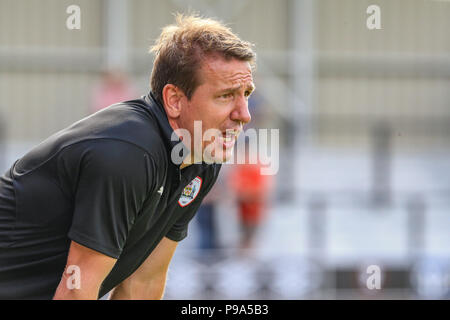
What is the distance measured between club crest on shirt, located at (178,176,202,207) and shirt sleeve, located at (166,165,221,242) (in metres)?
0.06

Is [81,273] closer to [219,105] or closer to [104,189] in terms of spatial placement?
[104,189]


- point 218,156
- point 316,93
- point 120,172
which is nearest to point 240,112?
point 218,156

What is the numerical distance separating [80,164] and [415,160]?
1030 centimetres

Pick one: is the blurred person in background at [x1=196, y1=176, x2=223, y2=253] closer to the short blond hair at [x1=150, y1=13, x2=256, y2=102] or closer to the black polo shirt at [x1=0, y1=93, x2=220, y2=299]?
the black polo shirt at [x1=0, y1=93, x2=220, y2=299]

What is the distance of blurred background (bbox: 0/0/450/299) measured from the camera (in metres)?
9.72

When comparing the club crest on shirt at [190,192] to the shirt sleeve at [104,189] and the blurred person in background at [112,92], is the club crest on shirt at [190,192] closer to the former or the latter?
the shirt sleeve at [104,189]

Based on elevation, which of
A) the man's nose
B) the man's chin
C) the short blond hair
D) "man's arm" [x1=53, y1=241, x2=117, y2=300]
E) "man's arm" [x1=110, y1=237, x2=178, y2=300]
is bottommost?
"man's arm" [x1=110, y1=237, x2=178, y2=300]

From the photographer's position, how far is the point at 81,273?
281 cm

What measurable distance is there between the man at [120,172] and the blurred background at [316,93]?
5.53 meters

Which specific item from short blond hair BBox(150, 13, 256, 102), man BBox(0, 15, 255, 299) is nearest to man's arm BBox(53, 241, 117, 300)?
man BBox(0, 15, 255, 299)

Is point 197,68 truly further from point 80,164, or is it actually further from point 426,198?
point 426,198

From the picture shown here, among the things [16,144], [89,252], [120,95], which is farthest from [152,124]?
[16,144]

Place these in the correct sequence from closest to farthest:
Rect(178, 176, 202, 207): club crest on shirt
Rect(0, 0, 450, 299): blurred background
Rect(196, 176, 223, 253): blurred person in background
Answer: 1. Rect(178, 176, 202, 207): club crest on shirt
2. Rect(196, 176, 223, 253): blurred person in background
3. Rect(0, 0, 450, 299): blurred background

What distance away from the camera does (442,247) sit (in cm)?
942
